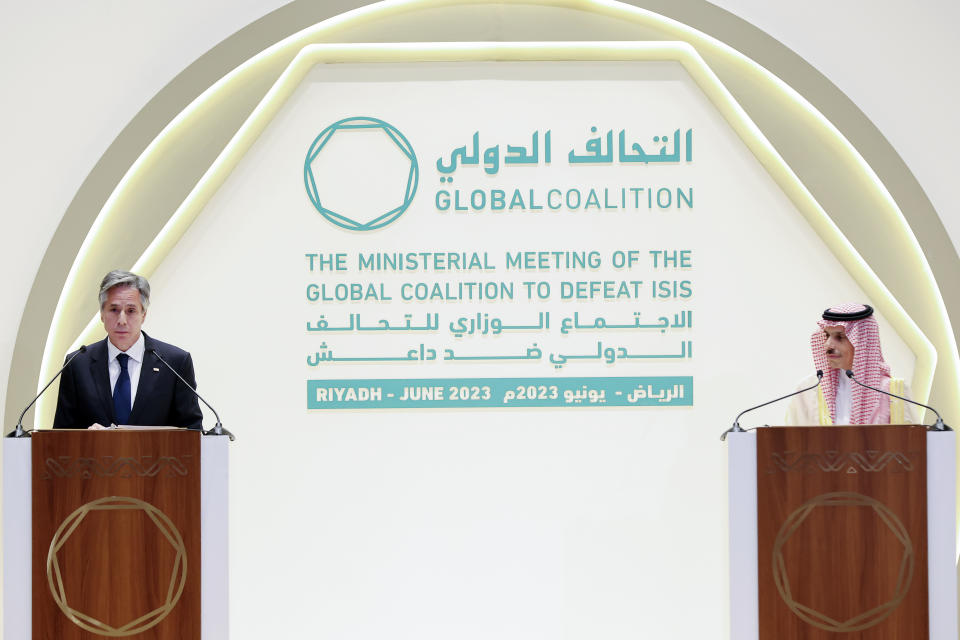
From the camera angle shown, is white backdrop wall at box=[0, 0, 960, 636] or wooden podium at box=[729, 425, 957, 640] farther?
white backdrop wall at box=[0, 0, 960, 636]

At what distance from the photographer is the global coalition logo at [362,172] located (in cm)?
355

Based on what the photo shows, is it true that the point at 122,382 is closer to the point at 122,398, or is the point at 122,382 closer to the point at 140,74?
the point at 122,398

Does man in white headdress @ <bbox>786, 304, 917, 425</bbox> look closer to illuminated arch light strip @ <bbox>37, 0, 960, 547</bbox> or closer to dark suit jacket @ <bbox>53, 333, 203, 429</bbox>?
illuminated arch light strip @ <bbox>37, 0, 960, 547</bbox>

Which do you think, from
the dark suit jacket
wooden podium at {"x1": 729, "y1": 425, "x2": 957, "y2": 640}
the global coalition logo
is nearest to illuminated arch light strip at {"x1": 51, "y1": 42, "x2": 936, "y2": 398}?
the global coalition logo

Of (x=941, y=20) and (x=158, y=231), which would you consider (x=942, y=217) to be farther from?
(x=158, y=231)

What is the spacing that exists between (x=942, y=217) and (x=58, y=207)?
12.7 feet

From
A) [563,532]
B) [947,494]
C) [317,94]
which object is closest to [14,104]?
[317,94]

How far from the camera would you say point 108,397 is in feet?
9.12

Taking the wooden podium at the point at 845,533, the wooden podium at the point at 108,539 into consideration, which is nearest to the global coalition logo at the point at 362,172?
the wooden podium at the point at 108,539

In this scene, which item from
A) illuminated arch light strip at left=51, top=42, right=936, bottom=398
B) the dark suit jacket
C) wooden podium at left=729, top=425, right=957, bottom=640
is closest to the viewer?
wooden podium at left=729, top=425, right=957, bottom=640

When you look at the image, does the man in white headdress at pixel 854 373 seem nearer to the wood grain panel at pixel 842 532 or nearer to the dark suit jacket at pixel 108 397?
the wood grain panel at pixel 842 532

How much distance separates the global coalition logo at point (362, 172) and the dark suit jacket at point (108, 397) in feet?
3.55

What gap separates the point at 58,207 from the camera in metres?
3.54

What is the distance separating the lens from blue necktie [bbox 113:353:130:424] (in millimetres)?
2781
